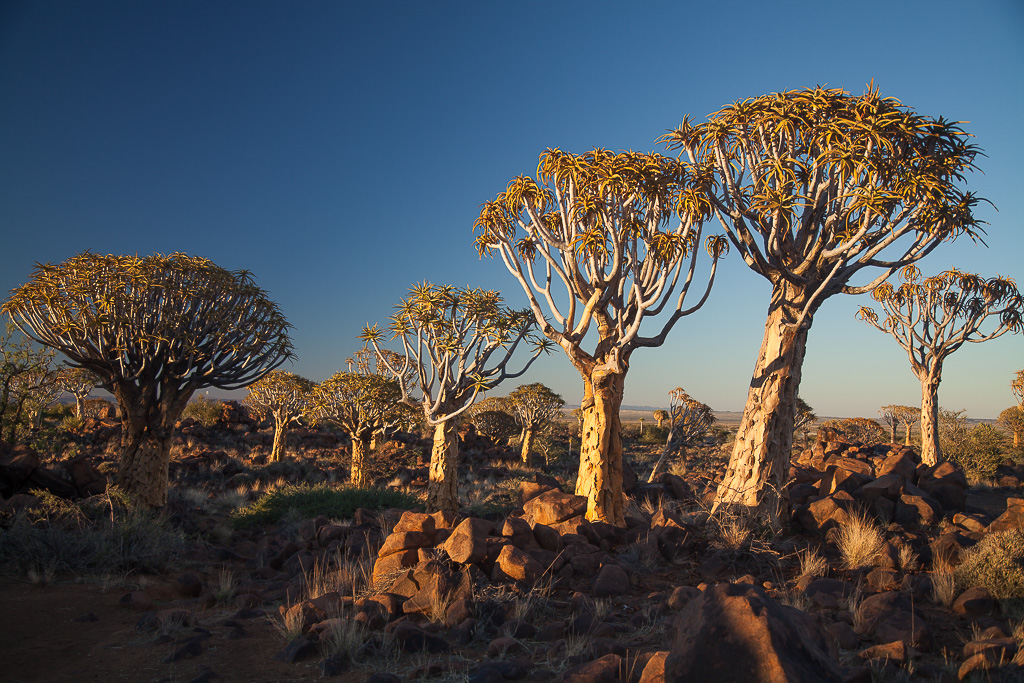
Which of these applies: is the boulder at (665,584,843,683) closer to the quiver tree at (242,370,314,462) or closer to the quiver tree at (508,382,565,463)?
the quiver tree at (242,370,314,462)

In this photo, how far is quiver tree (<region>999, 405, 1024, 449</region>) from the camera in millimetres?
25681

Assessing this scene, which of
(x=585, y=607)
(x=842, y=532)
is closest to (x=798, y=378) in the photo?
(x=842, y=532)

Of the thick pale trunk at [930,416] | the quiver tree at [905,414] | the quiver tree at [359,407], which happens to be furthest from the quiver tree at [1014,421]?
the quiver tree at [359,407]

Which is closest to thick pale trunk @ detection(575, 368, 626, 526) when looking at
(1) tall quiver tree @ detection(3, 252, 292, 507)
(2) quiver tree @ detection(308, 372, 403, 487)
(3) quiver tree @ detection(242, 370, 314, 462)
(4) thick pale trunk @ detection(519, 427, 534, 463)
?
(1) tall quiver tree @ detection(3, 252, 292, 507)

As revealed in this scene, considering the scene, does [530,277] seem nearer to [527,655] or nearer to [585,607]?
[585,607]

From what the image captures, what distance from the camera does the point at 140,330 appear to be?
11.6m

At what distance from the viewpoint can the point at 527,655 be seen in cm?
443

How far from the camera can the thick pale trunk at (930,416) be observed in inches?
675

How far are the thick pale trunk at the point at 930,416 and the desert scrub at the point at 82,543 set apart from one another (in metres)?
20.2

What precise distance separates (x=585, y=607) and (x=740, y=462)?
460 centimetres

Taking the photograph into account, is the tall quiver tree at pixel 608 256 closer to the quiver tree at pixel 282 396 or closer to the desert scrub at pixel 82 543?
the desert scrub at pixel 82 543

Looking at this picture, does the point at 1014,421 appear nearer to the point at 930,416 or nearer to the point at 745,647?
the point at 930,416

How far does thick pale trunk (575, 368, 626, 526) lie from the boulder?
5674 mm

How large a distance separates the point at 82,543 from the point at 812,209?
40.1 feet
